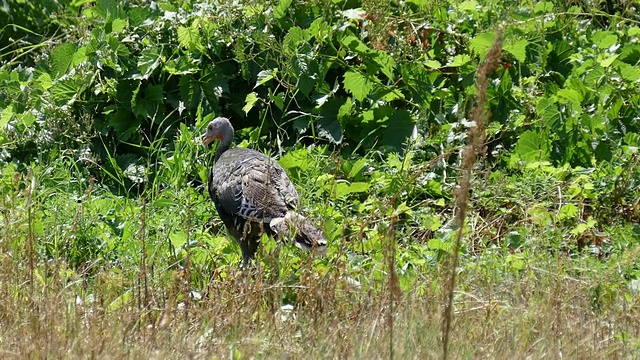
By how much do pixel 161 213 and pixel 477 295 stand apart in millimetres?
2804

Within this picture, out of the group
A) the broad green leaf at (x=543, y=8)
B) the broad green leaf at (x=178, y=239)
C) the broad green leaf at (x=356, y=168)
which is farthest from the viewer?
the broad green leaf at (x=543, y=8)

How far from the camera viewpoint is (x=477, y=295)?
5.59 meters

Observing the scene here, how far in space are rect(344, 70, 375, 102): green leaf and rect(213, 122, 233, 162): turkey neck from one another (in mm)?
925

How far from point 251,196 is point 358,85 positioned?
1.52 metres

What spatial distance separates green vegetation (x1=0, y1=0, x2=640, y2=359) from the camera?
18.1 feet

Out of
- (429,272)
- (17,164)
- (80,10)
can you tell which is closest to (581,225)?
(429,272)

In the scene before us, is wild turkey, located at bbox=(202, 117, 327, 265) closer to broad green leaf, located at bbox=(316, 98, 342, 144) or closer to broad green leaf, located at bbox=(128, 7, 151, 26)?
broad green leaf, located at bbox=(316, 98, 342, 144)

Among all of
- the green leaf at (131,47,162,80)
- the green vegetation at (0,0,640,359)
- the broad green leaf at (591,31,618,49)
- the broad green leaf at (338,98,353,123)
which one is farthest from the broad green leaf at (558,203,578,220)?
the green leaf at (131,47,162,80)

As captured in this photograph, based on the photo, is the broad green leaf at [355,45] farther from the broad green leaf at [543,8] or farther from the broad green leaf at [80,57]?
the broad green leaf at [80,57]

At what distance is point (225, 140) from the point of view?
820 centimetres

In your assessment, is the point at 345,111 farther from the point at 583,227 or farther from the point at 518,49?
the point at 583,227

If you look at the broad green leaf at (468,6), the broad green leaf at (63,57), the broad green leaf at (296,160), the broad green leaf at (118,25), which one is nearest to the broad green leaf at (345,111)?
the broad green leaf at (296,160)

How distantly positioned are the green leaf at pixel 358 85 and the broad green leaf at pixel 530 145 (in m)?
1.19

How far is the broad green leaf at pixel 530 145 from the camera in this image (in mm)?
7910
